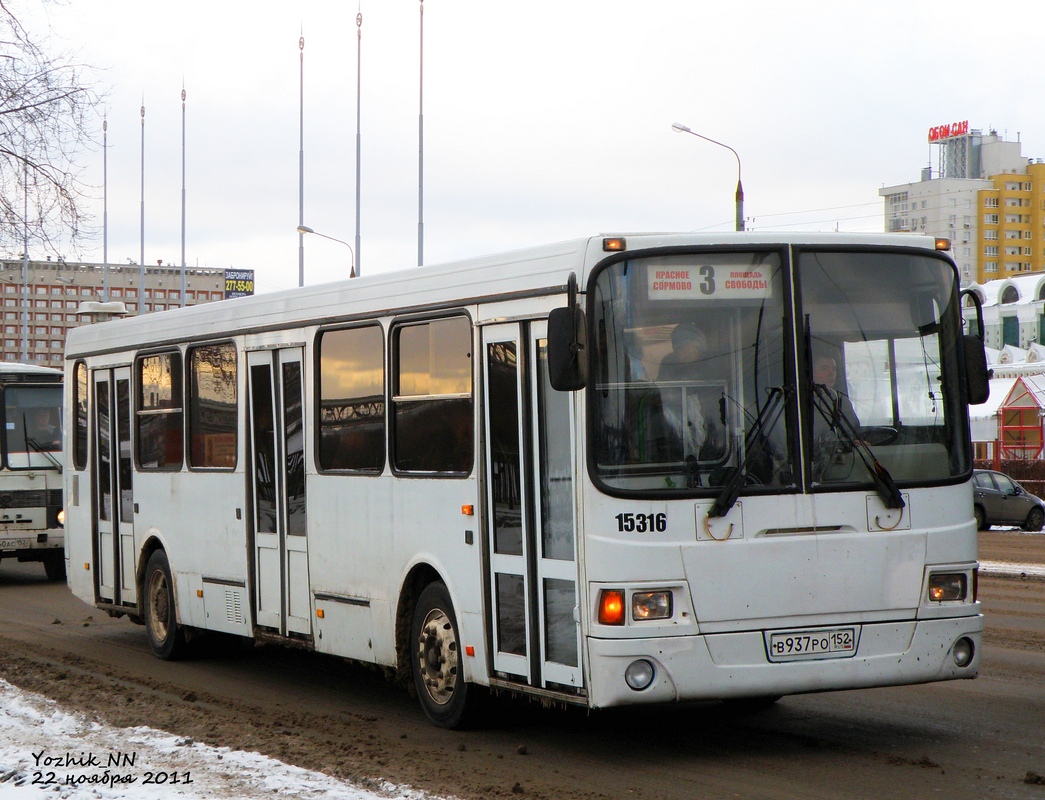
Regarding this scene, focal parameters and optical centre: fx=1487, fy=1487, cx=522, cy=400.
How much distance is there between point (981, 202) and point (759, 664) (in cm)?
14903

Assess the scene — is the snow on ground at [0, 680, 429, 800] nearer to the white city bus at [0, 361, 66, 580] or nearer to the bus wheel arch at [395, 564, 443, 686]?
the bus wheel arch at [395, 564, 443, 686]

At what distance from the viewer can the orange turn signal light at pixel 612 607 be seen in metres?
7.45

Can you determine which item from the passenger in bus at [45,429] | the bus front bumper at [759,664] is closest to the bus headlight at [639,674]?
the bus front bumper at [759,664]

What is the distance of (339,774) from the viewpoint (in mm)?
7465

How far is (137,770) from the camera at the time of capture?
25.0 feet

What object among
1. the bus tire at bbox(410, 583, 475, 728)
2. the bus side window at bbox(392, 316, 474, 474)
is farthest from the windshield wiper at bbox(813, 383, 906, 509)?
the bus tire at bbox(410, 583, 475, 728)

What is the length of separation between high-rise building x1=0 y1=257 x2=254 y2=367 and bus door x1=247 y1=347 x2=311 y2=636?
53.7 meters

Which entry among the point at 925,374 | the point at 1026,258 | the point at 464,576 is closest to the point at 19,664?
the point at 464,576

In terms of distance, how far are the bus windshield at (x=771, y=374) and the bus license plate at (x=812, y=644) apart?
75 centimetres

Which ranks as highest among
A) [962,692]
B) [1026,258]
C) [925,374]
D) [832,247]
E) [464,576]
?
[1026,258]

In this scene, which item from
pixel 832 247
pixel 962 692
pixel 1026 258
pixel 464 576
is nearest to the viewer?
pixel 832 247

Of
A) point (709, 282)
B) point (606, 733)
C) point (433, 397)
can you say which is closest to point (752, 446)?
point (709, 282)

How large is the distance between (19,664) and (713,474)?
731cm

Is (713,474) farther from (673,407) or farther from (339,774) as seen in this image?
(339,774)
